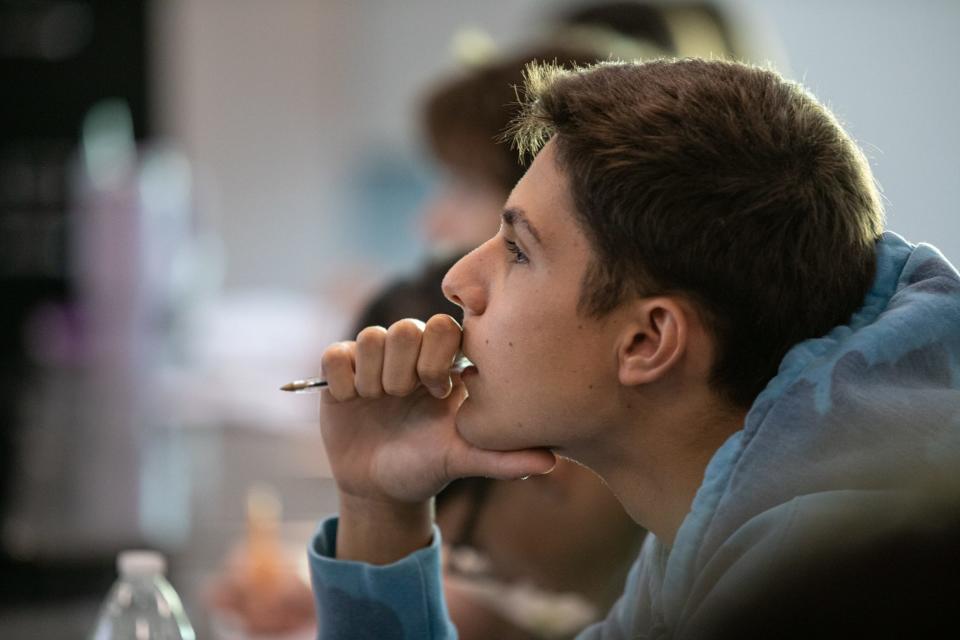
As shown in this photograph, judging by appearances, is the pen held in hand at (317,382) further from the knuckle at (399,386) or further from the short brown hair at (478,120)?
the short brown hair at (478,120)

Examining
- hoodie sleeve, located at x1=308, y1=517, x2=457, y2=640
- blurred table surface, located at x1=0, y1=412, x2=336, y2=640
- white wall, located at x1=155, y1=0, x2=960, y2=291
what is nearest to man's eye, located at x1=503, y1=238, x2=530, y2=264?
hoodie sleeve, located at x1=308, y1=517, x2=457, y2=640

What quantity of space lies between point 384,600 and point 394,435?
138 mm

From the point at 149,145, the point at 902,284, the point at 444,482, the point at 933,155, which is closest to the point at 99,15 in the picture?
the point at 149,145

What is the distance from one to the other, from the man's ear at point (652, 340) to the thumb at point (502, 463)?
104mm

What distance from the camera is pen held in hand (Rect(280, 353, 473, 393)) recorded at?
3.32 ft

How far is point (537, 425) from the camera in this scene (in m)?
0.95

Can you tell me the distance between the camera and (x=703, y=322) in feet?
2.90

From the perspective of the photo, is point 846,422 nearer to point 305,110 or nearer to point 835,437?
point 835,437

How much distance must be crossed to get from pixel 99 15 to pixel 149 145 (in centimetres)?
39

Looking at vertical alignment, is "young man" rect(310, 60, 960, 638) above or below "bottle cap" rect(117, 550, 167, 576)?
above

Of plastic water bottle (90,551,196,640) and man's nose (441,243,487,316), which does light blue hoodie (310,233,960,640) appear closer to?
man's nose (441,243,487,316)

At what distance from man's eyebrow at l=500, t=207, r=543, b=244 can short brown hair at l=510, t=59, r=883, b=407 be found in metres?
0.04

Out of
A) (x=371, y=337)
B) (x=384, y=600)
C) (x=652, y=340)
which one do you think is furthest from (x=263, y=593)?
(x=652, y=340)

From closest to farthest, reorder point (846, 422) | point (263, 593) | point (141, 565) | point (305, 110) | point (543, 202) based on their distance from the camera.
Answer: point (846, 422) < point (543, 202) < point (141, 565) < point (263, 593) < point (305, 110)
